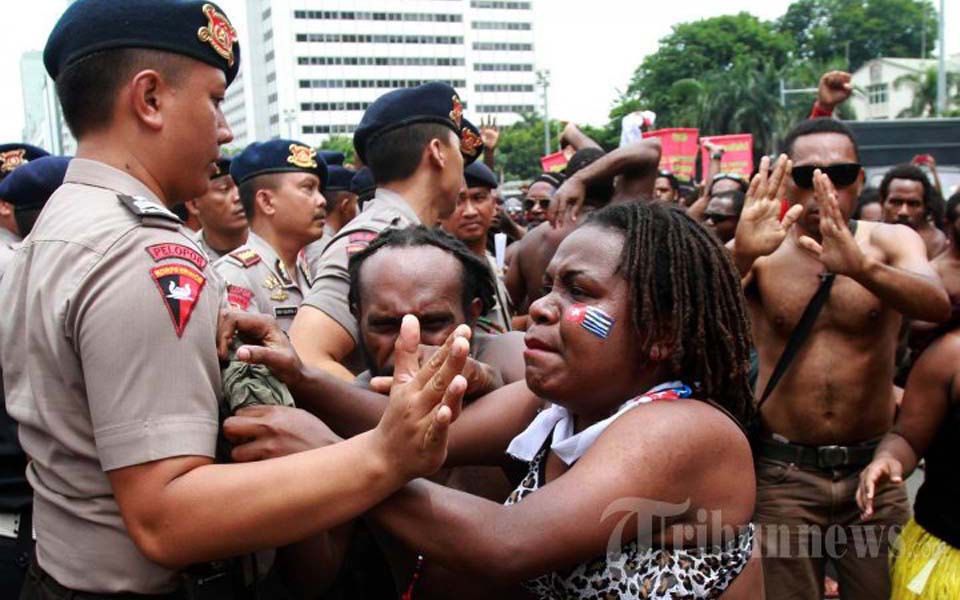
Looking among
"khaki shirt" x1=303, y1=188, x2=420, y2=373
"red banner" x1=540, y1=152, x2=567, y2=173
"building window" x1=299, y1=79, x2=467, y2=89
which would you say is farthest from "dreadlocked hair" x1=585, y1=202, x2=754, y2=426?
"building window" x1=299, y1=79, x2=467, y2=89

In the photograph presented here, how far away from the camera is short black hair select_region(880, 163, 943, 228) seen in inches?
261

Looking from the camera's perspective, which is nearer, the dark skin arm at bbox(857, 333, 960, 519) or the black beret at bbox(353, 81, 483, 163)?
the dark skin arm at bbox(857, 333, 960, 519)

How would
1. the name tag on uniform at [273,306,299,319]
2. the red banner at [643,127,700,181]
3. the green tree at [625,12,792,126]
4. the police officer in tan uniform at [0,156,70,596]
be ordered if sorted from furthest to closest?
the green tree at [625,12,792,126] < the red banner at [643,127,700,181] < the name tag on uniform at [273,306,299,319] < the police officer in tan uniform at [0,156,70,596]

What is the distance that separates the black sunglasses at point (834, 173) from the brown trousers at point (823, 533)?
1.32 metres

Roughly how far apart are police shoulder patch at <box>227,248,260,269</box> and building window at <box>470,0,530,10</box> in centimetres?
10719

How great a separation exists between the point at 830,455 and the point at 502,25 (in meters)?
110

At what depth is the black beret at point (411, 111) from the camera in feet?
12.3

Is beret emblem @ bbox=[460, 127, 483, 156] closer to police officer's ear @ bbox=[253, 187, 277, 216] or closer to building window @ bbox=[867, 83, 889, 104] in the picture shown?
police officer's ear @ bbox=[253, 187, 277, 216]

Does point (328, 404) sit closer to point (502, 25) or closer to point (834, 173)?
point (834, 173)

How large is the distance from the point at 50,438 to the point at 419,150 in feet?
7.55

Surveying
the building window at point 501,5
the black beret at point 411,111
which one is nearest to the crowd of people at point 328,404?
the black beret at point 411,111

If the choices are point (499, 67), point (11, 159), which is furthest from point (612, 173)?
point (499, 67)

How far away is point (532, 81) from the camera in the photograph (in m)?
109

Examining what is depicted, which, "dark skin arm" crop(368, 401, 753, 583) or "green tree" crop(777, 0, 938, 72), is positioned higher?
"green tree" crop(777, 0, 938, 72)
